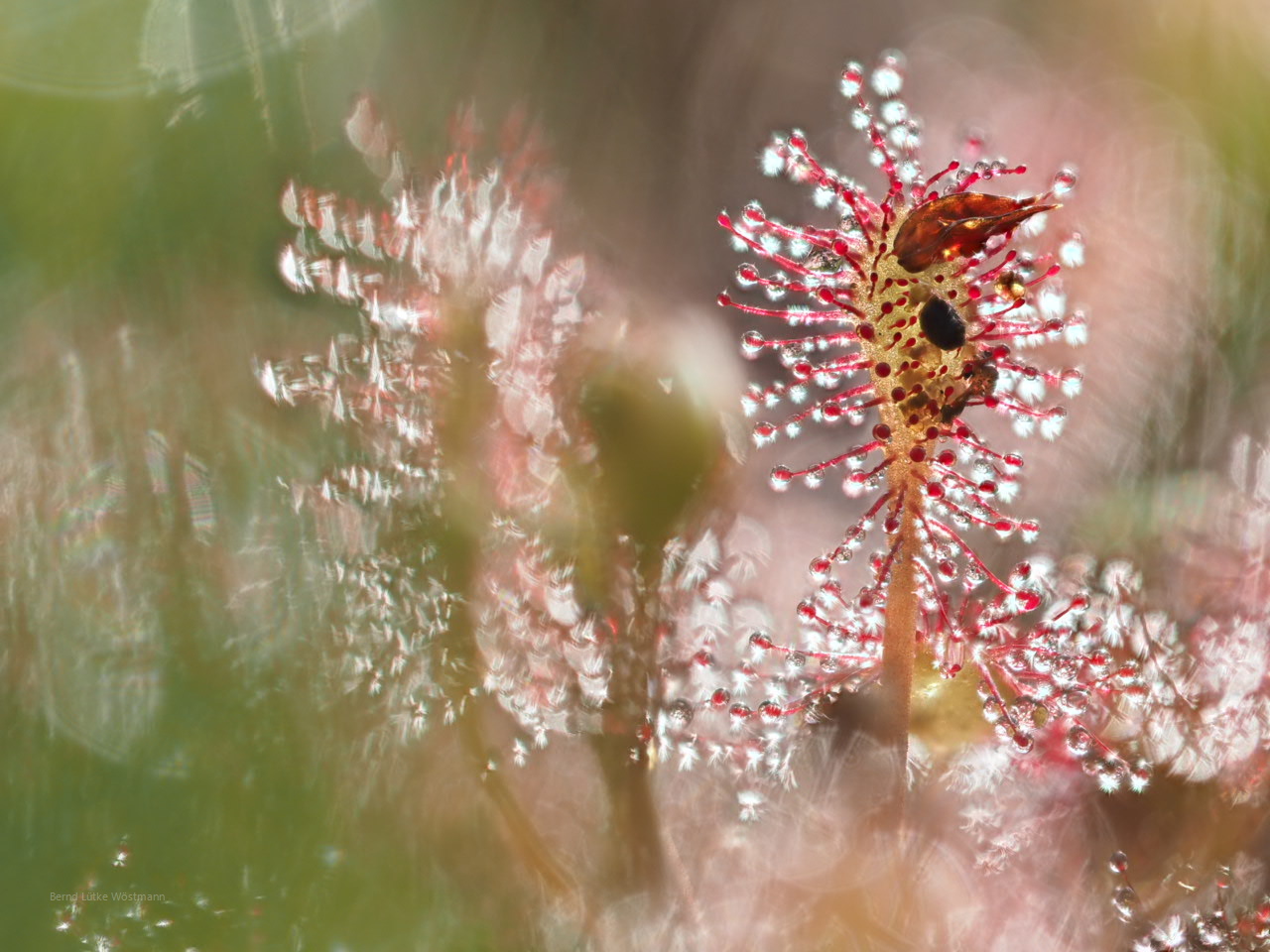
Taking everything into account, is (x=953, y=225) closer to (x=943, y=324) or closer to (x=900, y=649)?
(x=943, y=324)

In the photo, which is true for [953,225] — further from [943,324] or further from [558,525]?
[558,525]

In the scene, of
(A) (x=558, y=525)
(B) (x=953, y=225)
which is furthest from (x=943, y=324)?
(A) (x=558, y=525)

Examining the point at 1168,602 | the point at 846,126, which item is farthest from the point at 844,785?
the point at 846,126

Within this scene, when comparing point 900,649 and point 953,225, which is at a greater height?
point 953,225

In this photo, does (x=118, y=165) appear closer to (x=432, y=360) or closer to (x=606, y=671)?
(x=432, y=360)
